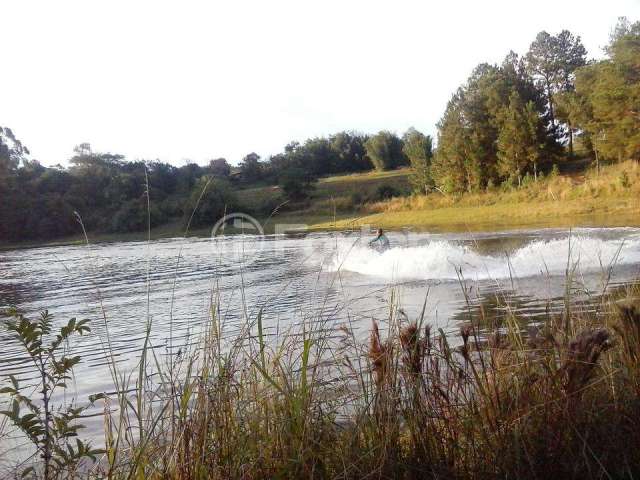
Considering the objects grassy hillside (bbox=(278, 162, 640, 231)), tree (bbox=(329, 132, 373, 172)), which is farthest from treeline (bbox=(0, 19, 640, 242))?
tree (bbox=(329, 132, 373, 172))

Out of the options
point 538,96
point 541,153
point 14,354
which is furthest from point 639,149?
point 14,354

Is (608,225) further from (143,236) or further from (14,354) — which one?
(143,236)

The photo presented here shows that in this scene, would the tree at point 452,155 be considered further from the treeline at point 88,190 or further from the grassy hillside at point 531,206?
the treeline at point 88,190

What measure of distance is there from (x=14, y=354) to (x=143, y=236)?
5492 cm

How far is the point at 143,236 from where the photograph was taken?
6328 centimetres

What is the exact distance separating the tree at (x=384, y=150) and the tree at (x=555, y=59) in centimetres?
3086

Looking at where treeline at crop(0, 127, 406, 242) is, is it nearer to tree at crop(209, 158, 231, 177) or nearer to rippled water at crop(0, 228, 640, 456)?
rippled water at crop(0, 228, 640, 456)

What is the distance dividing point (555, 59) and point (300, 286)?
184 ft

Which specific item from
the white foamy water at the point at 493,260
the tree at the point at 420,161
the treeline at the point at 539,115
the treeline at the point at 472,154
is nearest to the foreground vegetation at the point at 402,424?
the white foamy water at the point at 493,260

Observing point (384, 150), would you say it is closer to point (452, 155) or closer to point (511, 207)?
point (452, 155)

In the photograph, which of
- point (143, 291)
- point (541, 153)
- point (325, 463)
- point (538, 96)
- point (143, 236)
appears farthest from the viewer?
point (143, 236)

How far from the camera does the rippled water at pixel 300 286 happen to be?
30.5ft

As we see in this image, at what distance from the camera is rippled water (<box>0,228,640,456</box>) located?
9.30 m

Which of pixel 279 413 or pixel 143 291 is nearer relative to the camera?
pixel 279 413
